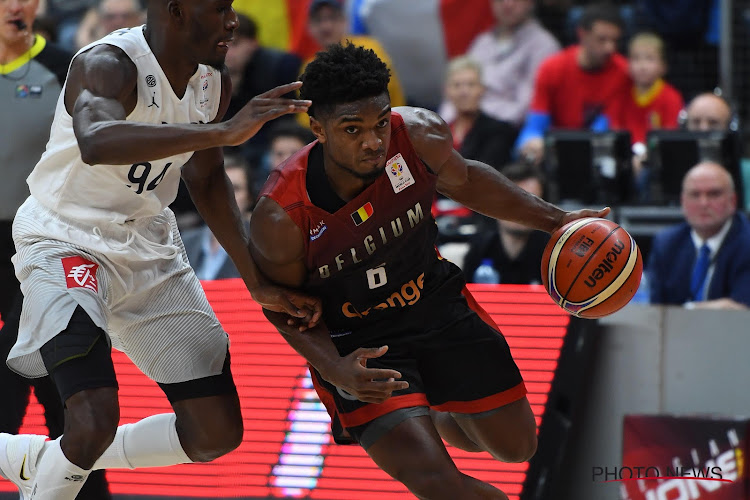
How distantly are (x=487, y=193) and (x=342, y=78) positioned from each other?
3.13 ft

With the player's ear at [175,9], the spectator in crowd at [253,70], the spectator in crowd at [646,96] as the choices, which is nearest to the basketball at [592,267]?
the player's ear at [175,9]

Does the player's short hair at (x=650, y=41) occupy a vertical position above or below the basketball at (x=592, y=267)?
below

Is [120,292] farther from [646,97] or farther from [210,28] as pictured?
[646,97]

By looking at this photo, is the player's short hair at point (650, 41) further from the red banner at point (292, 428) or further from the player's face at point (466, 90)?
the red banner at point (292, 428)

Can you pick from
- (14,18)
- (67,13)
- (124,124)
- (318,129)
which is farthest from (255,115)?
(67,13)

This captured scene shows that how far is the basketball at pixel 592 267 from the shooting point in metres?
4.40

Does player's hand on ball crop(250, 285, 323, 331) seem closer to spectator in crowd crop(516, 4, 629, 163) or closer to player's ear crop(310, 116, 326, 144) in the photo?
player's ear crop(310, 116, 326, 144)

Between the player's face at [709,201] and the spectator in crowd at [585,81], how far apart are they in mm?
1991

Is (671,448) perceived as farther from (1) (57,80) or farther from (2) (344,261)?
(1) (57,80)

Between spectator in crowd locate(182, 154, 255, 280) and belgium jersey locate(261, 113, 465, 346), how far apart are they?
286 cm

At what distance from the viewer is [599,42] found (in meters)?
8.59

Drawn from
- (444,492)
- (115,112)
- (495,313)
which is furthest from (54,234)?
(495,313)

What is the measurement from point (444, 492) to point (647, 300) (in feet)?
10.1

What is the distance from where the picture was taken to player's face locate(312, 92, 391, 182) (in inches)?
154
